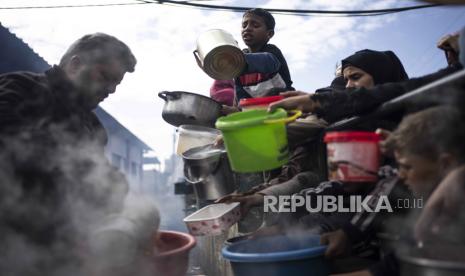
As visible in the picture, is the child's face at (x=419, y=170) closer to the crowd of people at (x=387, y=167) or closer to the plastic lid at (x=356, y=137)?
the crowd of people at (x=387, y=167)

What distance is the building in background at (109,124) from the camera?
6.80 metres

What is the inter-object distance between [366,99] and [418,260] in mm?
1119

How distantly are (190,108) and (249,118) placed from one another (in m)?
2.12

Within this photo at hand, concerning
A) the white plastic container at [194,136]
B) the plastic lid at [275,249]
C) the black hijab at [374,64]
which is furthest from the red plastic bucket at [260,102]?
the white plastic container at [194,136]

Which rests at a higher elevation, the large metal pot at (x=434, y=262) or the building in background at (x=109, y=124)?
the building in background at (x=109, y=124)

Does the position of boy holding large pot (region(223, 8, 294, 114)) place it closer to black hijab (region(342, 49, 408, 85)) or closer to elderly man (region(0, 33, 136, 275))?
black hijab (region(342, 49, 408, 85))

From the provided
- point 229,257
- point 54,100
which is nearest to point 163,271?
point 229,257

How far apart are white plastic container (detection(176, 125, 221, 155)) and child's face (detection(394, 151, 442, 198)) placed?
2.71m

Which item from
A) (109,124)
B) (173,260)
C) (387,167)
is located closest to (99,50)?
(173,260)

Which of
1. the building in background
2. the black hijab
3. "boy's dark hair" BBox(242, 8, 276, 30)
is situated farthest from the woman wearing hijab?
"boy's dark hair" BBox(242, 8, 276, 30)

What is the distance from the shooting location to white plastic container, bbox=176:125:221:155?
428cm

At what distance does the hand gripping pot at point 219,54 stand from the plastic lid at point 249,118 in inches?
65.2

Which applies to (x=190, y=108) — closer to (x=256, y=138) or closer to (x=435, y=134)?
(x=256, y=138)

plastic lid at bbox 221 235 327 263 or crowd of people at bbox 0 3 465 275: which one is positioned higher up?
crowd of people at bbox 0 3 465 275
